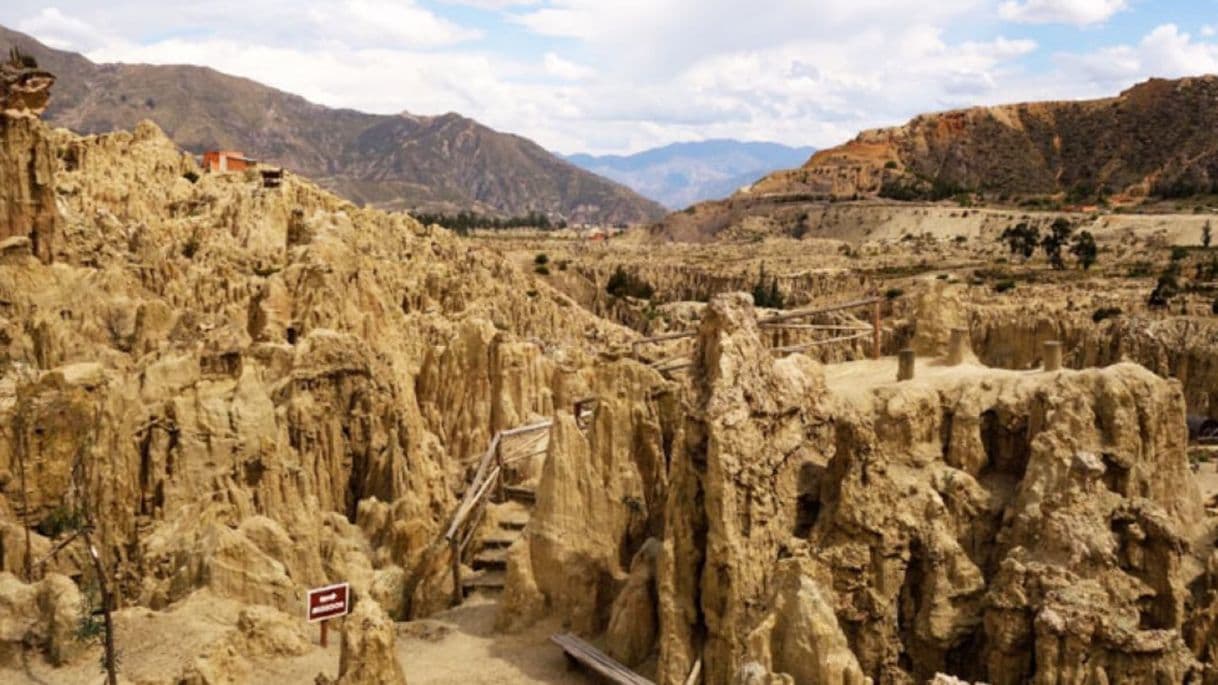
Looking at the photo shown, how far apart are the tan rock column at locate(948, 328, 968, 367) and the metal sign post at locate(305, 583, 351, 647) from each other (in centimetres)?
1173

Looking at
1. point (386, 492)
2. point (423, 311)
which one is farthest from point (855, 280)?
point (386, 492)

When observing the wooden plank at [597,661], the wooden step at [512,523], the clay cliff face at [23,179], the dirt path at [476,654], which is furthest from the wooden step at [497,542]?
the clay cliff face at [23,179]

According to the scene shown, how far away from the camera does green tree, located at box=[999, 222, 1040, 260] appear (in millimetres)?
78750

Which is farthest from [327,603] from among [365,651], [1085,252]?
[1085,252]

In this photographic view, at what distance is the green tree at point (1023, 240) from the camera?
78.8 m

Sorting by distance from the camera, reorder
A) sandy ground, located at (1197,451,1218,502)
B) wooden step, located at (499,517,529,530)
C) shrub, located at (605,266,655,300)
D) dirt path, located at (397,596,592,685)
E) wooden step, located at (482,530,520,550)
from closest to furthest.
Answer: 1. dirt path, located at (397,596,592,685)
2. wooden step, located at (482,530,520,550)
3. wooden step, located at (499,517,529,530)
4. sandy ground, located at (1197,451,1218,502)
5. shrub, located at (605,266,655,300)

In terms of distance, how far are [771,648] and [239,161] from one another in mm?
62288

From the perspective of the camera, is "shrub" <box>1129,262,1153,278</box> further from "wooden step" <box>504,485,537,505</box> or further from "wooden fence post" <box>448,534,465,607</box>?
"wooden fence post" <box>448,534,465,607</box>

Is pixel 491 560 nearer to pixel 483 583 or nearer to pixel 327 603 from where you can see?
pixel 483 583

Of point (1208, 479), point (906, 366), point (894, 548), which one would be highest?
point (906, 366)

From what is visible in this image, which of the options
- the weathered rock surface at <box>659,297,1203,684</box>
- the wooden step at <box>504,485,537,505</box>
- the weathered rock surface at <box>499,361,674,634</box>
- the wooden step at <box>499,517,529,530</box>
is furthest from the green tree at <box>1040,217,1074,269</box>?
the weathered rock surface at <box>659,297,1203,684</box>

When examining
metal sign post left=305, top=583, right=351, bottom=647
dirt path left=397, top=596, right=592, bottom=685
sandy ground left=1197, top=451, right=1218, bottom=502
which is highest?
sandy ground left=1197, top=451, right=1218, bottom=502

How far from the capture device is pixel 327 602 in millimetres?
16797

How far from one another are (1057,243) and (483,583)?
6395 centimetres
